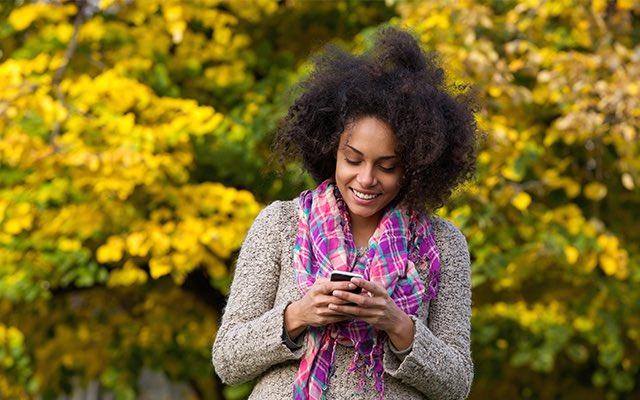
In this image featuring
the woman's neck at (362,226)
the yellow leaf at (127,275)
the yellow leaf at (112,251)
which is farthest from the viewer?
the yellow leaf at (127,275)

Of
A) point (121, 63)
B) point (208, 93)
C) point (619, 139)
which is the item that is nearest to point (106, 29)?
point (121, 63)

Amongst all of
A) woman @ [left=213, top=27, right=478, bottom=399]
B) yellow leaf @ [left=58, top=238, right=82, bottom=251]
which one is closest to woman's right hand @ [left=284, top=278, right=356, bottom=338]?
woman @ [left=213, top=27, right=478, bottom=399]

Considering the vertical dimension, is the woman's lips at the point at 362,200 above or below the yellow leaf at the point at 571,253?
above

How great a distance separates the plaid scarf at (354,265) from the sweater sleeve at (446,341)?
0.11 feet

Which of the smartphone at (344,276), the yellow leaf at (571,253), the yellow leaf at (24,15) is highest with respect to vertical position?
the smartphone at (344,276)

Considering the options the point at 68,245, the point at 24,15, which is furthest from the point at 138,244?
the point at 24,15

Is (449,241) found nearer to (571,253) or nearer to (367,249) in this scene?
(367,249)

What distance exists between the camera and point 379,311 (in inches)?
85.2

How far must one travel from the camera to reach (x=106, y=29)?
6.49 meters

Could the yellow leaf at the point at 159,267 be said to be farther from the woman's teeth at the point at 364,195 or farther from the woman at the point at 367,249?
the woman's teeth at the point at 364,195

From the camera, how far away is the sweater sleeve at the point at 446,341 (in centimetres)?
226

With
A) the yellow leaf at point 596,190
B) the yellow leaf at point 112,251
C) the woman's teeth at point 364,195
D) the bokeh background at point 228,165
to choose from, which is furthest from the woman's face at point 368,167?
the yellow leaf at point 596,190

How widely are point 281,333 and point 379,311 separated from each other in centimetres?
21

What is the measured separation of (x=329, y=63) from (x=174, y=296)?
5.00 m
